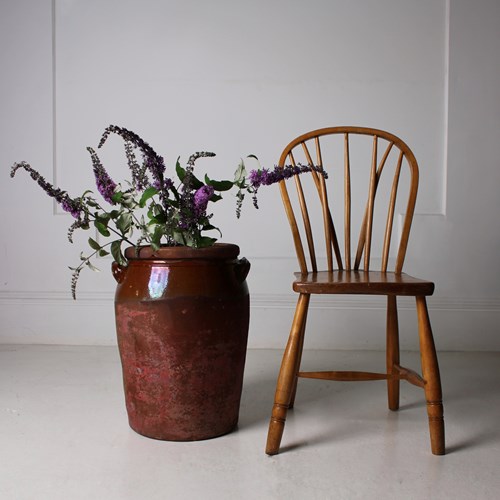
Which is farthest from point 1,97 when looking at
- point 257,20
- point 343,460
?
point 343,460

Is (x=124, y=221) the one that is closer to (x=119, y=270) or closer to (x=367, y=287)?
(x=119, y=270)

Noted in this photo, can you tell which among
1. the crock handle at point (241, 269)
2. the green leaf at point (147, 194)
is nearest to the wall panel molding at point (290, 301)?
the crock handle at point (241, 269)

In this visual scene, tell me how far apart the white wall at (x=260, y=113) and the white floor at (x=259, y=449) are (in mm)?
603

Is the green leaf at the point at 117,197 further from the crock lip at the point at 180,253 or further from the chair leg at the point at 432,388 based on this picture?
the chair leg at the point at 432,388

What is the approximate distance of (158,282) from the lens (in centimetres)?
140

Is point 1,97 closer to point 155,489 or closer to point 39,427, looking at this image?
point 39,427

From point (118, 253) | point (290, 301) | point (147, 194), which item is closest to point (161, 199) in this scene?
point (147, 194)

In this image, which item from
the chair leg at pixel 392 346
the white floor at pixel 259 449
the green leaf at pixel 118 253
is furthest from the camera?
the chair leg at pixel 392 346

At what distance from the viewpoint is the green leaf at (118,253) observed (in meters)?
1.46

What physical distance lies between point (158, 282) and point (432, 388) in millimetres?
680

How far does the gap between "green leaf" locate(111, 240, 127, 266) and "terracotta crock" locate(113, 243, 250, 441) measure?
0.06 feet

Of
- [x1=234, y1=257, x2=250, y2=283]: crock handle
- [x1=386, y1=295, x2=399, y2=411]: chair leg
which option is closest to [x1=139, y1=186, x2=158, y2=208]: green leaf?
[x1=234, y1=257, x2=250, y2=283]: crock handle

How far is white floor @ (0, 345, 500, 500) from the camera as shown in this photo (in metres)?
1.18

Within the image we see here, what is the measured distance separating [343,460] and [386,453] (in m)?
0.12
